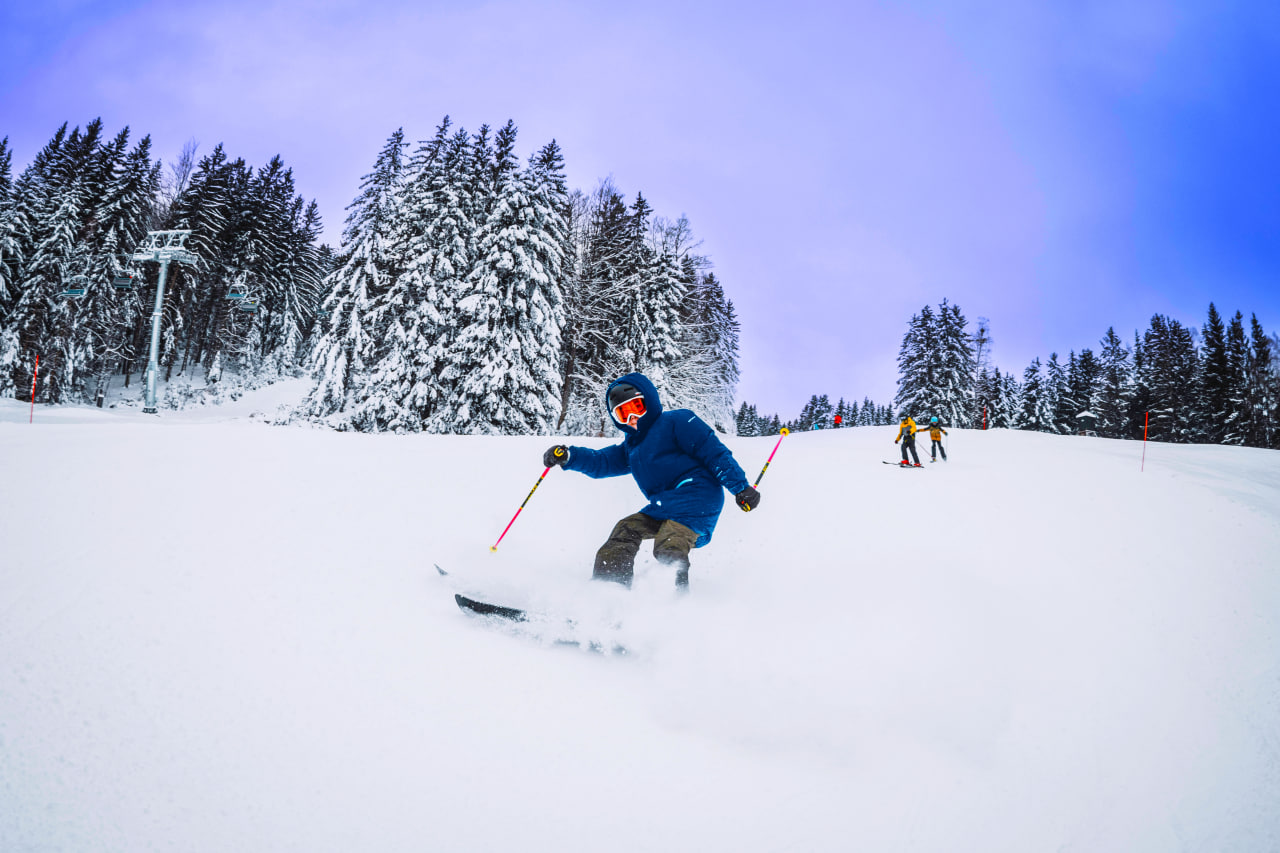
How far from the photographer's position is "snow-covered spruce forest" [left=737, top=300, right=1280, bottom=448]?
3669cm

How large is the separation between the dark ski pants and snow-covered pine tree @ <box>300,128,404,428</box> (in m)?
16.7

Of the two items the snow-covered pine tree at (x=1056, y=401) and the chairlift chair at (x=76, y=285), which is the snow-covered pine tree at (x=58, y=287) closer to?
the chairlift chair at (x=76, y=285)

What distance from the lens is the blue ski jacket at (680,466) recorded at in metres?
4.03

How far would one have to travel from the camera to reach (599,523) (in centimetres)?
642

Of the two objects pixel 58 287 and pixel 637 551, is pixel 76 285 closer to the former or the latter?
pixel 58 287

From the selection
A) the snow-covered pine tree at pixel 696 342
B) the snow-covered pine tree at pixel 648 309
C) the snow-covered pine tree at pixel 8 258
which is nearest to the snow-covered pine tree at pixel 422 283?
the snow-covered pine tree at pixel 648 309

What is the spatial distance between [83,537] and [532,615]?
318 centimetres

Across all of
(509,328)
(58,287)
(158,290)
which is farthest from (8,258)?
(509,328)

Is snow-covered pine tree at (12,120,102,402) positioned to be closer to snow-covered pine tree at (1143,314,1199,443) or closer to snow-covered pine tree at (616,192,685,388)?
snow-covered pine tree at (616,192,685,388)

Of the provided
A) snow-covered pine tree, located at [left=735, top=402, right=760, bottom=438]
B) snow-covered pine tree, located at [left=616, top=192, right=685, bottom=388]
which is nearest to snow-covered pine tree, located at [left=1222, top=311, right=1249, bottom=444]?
snow-covered pine tree, located at [left=616, top=192, right=685, bottom=388]

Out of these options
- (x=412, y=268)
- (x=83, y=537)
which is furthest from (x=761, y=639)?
(x=412, y=268)

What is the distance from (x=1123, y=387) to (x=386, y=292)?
59.5 meters

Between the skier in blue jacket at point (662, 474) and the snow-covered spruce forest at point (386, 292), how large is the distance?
13.3 m

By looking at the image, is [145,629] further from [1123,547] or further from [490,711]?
[1123,547]
